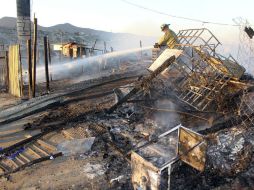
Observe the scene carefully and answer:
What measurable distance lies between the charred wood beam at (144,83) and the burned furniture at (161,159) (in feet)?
12.0

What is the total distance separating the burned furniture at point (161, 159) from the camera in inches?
207

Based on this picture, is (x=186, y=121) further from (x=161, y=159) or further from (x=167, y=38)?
(x=167, y=38)

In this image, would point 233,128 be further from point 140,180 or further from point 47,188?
point 47,188

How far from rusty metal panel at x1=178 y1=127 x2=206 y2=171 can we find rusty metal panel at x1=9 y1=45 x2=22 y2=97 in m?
10.1

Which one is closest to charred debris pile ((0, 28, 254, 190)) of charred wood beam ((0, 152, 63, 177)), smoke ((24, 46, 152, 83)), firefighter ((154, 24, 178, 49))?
firefighter ((154, 24, 178, 49))

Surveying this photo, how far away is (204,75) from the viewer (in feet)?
30.4

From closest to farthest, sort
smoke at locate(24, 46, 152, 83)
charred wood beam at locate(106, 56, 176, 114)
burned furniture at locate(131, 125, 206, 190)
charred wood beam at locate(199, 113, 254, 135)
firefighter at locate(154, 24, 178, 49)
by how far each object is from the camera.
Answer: burned furniture at locate(131, 125, 206, 190) → charred wood beam at locate(199, 113, 254, 135) → charred wood beam at locate(106, 56, 176, 114) → firefighter at locate(154, 24, 178, 49) → smoke at locate(24, 46, 152, 83)

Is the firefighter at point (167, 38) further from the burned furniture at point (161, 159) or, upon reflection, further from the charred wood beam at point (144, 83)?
the burned furniture at point (161, 159)

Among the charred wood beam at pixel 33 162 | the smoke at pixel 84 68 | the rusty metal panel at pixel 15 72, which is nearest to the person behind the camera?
the charred wood beam at pixel 33 162

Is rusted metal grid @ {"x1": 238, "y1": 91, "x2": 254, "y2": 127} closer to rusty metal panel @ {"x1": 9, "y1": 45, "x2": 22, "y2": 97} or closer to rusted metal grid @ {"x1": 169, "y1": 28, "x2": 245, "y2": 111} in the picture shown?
rusted metal grid @ {"x1": 169, "y1": 28, "x2": 245, "y2": 111}

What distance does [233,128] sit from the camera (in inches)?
324

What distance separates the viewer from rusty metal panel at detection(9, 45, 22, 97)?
13969mm

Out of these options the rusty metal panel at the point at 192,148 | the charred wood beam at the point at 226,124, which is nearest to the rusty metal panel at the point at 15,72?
the charred wood beam at the point at 226,124

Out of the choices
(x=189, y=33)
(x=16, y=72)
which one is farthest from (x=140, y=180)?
(x=16, y=72)
